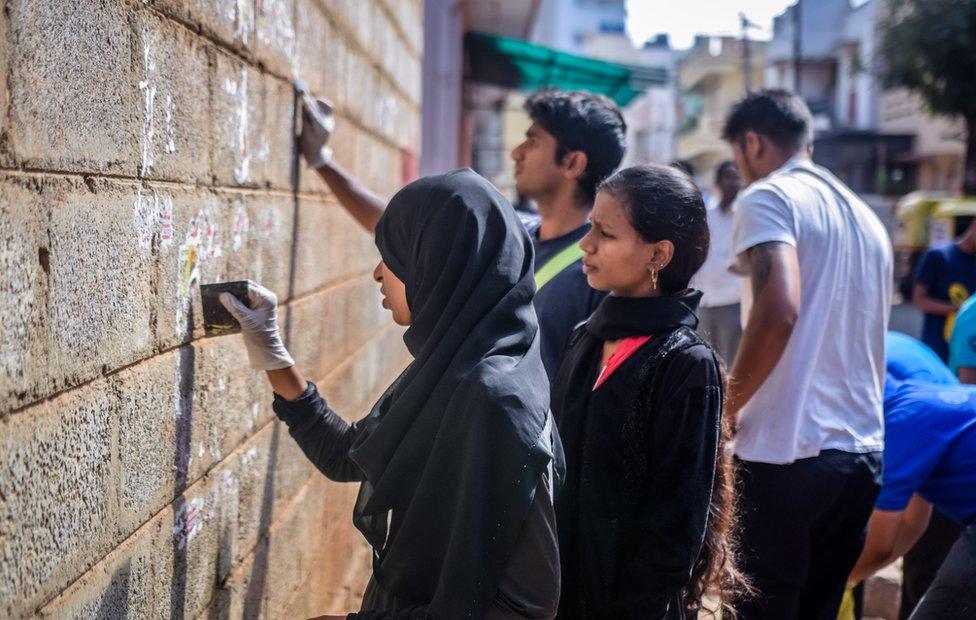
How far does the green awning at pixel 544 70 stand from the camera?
11.2 meters

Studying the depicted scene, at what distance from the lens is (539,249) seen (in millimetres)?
3178

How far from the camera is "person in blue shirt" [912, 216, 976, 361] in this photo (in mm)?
6388

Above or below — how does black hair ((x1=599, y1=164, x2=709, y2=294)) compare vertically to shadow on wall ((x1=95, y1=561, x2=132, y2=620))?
above

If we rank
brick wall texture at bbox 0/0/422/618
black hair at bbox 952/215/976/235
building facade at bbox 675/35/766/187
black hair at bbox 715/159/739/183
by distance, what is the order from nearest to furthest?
brick wall texture at bbox 0/0/422/618, black hair at bbox 715/159/739/183, black hair at bbox 952/215/976/235, building facade at bbox 675/35/766/187

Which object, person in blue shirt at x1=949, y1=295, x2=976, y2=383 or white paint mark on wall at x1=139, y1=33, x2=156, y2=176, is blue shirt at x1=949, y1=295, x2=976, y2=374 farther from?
white paint mark on wall at x1=139, y1=33, x2=156, y2=176

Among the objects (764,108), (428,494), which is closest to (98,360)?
(428,494)

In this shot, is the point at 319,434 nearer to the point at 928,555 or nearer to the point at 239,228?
the point at 239,228

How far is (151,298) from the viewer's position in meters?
2.01

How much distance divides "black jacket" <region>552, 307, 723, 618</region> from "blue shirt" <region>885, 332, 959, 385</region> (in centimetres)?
155

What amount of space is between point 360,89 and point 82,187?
3003mm

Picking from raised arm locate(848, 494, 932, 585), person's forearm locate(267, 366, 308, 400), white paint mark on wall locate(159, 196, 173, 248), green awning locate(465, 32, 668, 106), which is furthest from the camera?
green awning locate(465, 32, 668, 106)

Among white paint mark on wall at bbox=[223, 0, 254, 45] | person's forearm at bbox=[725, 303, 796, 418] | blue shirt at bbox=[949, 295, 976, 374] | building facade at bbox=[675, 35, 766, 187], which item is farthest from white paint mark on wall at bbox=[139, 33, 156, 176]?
building facade at bbox=[675, 35, 766, 187]

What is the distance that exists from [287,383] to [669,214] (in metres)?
0.93

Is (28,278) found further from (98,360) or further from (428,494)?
(428,494)
